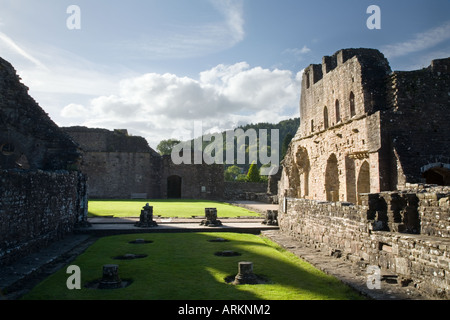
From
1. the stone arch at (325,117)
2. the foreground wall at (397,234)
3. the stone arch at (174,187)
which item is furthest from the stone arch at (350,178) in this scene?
the stone arch at (174,187)

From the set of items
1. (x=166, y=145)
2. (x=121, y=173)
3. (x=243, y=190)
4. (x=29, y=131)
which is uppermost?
(x=166, y=145)

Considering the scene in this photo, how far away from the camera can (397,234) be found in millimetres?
5988

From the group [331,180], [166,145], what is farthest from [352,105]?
[166,145]

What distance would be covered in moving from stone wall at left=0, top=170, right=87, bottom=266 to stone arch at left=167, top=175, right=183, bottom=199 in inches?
890

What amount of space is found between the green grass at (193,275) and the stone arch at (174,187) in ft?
81.5

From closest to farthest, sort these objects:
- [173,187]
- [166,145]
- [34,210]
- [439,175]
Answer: [34,210], [439,175], [173,187], [166,145]

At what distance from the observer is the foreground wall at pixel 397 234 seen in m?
4.99

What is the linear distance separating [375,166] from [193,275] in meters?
9.25

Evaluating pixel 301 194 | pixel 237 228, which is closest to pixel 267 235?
pixel 237 228

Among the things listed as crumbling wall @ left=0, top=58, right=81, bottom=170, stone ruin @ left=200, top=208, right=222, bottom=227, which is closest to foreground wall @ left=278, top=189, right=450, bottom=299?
stone ruin @ left=200, top=208, right=222, bottom=227

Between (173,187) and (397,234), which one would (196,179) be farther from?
(397,234)

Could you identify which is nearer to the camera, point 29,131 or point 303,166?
point 29,131

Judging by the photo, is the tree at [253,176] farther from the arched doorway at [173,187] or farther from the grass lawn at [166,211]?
the grass lawn at [166,211]
